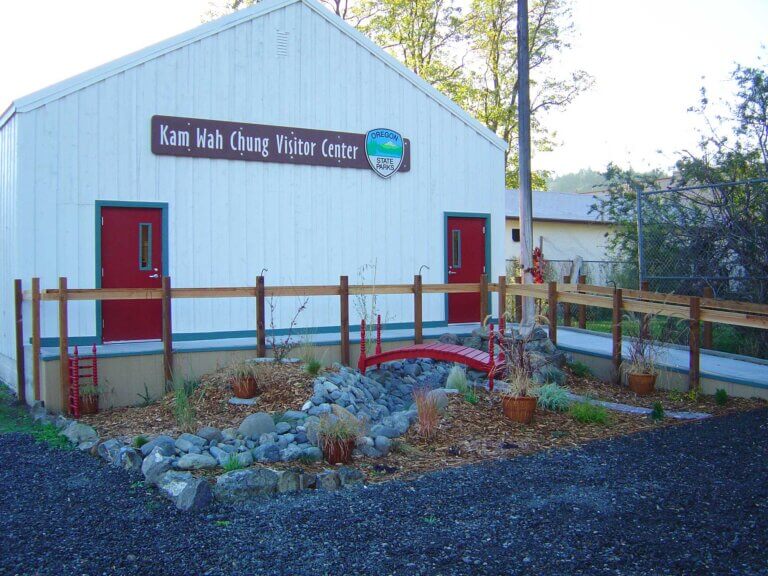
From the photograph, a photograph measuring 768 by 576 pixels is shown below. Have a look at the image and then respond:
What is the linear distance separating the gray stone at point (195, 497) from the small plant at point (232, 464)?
52 centimetres

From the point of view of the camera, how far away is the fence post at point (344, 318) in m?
9.90

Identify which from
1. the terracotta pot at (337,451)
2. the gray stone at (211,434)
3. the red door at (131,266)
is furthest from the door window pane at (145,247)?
the terracotta pot at (337,451)

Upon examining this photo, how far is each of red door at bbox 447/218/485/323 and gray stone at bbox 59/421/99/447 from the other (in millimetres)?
6903

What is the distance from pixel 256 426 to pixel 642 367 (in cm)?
498

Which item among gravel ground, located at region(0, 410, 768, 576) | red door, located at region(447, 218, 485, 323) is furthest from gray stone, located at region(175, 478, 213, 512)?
red door, located at region(447, 218, 485, 323)

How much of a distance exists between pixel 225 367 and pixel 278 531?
4.83 meters

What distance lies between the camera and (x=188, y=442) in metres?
6.44

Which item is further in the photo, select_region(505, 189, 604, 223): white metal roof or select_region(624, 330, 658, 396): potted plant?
Result: select_region(505, 189, 604, 223): white metal roof

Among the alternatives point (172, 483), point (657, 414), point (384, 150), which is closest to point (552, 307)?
point (657, 414)

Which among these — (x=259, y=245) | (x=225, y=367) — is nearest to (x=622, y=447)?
(x=225, y=367)

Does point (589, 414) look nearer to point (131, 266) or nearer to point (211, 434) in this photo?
point (211, 434)

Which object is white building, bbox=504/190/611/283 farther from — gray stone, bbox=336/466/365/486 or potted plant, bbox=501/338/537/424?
gray stone, bbox=336/466/365/486

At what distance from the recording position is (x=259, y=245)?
11.1m

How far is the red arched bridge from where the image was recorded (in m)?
8.58
